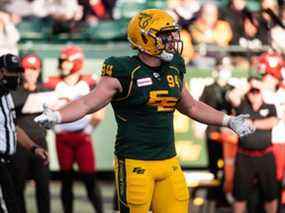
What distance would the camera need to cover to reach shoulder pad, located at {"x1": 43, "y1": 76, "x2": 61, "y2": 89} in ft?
32.2

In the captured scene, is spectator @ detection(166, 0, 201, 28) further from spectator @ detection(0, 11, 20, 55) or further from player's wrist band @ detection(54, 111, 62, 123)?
player's wrist band @ detection(54, 111, 62, 123)

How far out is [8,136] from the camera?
7.37 metres

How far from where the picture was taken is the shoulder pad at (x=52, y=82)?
32.2 feet

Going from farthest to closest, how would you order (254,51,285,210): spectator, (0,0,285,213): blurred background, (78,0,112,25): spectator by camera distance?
1. (78,0,112,25): spectator
2. (0,0,285,213): blurred background
3. (254,51,285,210): spectator

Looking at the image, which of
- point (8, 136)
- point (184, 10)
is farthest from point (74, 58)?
point (184, 10)

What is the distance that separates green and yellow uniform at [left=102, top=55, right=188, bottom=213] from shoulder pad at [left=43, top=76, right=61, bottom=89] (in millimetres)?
3927

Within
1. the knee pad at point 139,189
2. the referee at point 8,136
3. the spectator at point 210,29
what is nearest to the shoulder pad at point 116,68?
the knee pad at point 139,189

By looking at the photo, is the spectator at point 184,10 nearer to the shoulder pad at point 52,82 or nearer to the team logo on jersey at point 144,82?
the shoulder pad at point 52,82

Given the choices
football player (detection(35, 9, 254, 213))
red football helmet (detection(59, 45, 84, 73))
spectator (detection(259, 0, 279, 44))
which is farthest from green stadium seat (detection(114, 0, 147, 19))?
football player (detection(35, 9, 254, 213))

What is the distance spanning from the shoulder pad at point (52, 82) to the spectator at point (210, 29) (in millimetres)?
2270

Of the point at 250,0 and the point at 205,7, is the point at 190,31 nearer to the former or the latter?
the point at 205,7

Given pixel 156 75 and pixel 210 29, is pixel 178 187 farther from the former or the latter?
pixel 210 29

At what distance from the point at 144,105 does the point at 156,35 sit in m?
0.43

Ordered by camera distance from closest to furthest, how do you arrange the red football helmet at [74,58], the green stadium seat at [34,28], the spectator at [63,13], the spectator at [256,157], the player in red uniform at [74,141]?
1. the spectator at [256,157]
2. the player in red uniform at [74,141]
3. the red football helmet at [74,58]
4. the green stadium seat at [34,28]
5. the spectator at [63,13]
